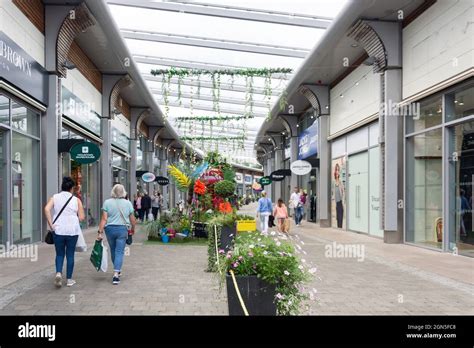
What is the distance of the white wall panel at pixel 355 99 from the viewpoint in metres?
16.5

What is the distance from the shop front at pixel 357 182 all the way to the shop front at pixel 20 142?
10.1 m

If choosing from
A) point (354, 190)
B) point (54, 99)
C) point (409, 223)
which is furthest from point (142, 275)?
point (354, 190)

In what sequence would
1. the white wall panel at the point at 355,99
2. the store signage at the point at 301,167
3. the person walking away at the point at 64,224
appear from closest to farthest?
1. the person walking away at the point at 64,224
2. the white wall panel at the point at 355,99
3. the store signage at the point at 301,167

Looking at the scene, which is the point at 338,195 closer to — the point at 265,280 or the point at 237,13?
the point at 237,13

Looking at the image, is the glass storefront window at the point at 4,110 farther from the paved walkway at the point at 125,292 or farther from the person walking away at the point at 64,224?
the person walking away at the point at 64,224

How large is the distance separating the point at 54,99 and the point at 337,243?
9057mm

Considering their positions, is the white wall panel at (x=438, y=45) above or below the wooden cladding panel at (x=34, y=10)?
below

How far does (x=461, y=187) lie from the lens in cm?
1138

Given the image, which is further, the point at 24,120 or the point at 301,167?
the point at 301,167

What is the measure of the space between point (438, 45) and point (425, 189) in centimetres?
372

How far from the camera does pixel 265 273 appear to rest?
446 cm

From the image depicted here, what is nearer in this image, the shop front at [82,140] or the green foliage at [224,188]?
the green foliage at [224,188]

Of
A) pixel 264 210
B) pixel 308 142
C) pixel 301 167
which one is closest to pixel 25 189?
pixel 264 210

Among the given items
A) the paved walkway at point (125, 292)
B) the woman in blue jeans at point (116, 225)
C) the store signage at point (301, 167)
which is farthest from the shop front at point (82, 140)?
the store signage at point (301, 167)
